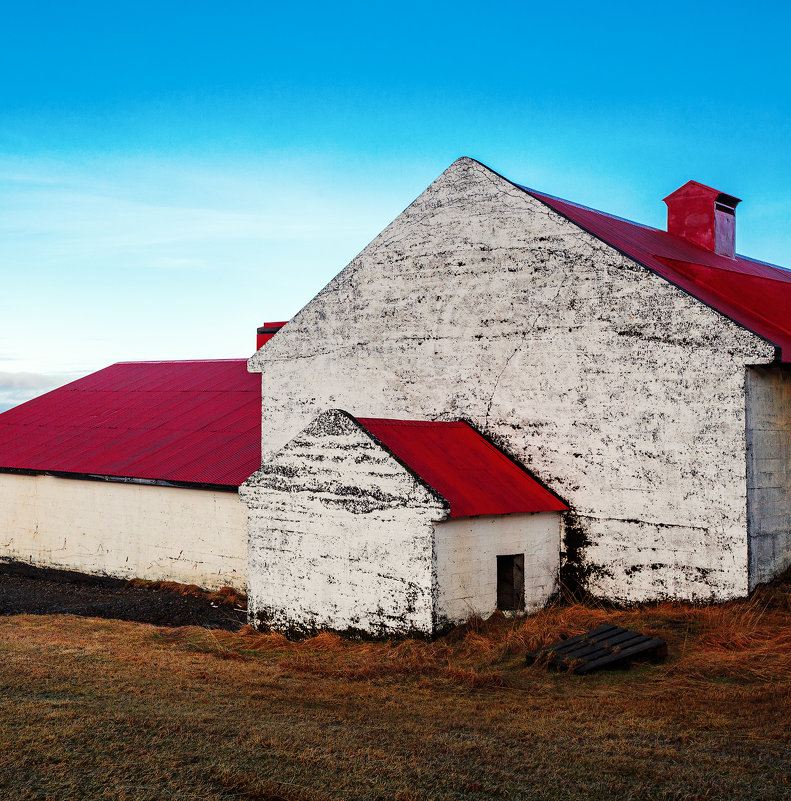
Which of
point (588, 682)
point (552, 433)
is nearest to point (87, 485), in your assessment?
point (552, 433)

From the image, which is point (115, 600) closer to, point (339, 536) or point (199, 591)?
point (199, 591)

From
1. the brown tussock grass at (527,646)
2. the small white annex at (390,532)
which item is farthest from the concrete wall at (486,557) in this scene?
the brown tussock grass at (527,646)

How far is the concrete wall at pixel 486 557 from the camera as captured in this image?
12.9 metres

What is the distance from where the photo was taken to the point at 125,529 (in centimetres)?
2091

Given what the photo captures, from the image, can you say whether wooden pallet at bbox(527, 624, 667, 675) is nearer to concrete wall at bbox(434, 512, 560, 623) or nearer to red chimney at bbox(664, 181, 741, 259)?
concrete wall at bbox(434, 512, 560, 623)

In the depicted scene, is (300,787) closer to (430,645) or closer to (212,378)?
(430,645)

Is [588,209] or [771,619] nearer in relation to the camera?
[771,619]

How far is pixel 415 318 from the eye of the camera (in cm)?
1709

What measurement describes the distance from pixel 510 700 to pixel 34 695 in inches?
196

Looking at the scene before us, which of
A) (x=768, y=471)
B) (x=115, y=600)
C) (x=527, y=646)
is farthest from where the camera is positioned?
(x=115, y=600)

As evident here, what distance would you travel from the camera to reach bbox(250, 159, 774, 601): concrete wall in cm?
1374

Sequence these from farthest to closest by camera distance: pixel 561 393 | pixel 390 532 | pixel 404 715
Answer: pixel 561 393, pixel 390 532, pixel 404 715

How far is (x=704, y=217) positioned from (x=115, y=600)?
14987 mm

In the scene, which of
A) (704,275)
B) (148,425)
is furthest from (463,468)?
(148,425)
